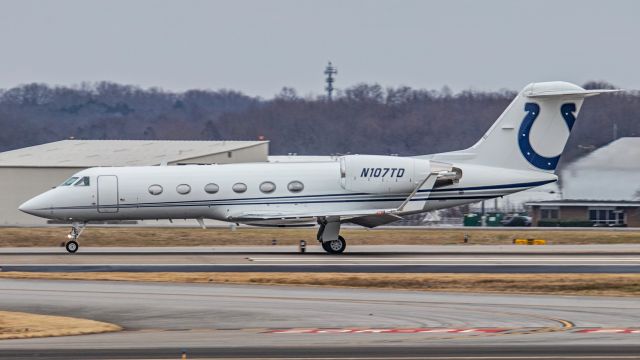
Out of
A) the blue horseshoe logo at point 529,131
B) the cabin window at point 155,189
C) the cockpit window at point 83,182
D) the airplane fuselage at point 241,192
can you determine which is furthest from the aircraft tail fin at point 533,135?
the cockpit window at point 83,182

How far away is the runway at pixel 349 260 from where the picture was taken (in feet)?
115

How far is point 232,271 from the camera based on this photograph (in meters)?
34.2

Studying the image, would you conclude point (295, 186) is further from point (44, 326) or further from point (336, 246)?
A: point (44, 326)

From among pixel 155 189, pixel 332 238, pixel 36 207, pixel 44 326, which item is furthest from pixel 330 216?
pixel 44 326

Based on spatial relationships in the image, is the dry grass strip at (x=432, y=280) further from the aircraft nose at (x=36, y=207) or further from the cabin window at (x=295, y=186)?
the aircraft nose at (x=36, y=207)

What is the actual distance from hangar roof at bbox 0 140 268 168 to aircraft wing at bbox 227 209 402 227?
29.5 meters

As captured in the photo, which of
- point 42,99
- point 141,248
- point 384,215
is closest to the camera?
point 384,215

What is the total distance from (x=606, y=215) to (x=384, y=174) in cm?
3729

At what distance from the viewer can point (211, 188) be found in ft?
135

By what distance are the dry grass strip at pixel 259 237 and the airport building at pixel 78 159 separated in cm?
1483

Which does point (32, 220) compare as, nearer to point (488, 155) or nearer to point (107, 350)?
point (488, 155)

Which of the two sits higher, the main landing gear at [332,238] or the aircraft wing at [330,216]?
the aircraft wing at [330,216]

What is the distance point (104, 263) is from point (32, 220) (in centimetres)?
3053

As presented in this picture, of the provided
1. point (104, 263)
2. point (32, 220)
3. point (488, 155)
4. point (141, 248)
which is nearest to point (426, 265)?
point (488, 155)
